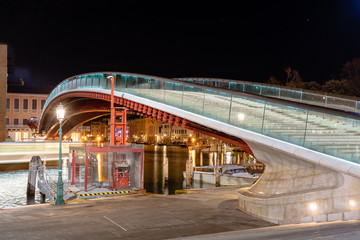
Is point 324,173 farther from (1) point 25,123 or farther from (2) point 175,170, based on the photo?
(1) point 25,123

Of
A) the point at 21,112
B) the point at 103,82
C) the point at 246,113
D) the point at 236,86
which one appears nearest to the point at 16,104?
the point at 21,112

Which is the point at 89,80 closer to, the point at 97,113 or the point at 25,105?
the point at 97,113

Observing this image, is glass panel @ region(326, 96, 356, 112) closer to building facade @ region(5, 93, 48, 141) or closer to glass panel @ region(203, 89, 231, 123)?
glass panel @ region(203, 89, 231, 123)

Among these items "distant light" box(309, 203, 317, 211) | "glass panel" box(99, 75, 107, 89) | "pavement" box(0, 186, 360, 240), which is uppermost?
"glass panel" box(99, 75, 107, 89)

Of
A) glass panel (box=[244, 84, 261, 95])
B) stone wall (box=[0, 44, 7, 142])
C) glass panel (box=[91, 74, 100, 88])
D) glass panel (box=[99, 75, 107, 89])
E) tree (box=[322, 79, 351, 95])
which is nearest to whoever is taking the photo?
glass panel (box=[244, 84, 261, 95])

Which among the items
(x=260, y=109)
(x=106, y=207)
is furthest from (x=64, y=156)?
(x=260, y=109)

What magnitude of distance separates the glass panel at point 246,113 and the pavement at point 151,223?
3.28m

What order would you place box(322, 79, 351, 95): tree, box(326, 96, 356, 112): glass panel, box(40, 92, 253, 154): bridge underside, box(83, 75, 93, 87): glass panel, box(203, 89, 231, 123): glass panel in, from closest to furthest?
1. box(203, 89, 231, 123): glass panel
2. box(326, 96, 356, 112): glass panel
3. box(40, 92, 253, 154): bridge underside
4. box(83, 75, 93, 87): glass panel
5. box(322, 79, 351, 95): tree

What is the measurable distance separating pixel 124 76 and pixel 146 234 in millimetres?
15641

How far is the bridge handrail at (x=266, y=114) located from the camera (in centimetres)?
1103

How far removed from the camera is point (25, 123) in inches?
3620

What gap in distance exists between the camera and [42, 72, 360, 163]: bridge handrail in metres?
11.0

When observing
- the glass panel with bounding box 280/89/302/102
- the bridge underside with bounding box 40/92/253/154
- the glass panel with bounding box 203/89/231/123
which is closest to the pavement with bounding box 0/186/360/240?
the glass panel with bounding box 203/89/231/123

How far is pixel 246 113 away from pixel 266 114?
3.04 feet
